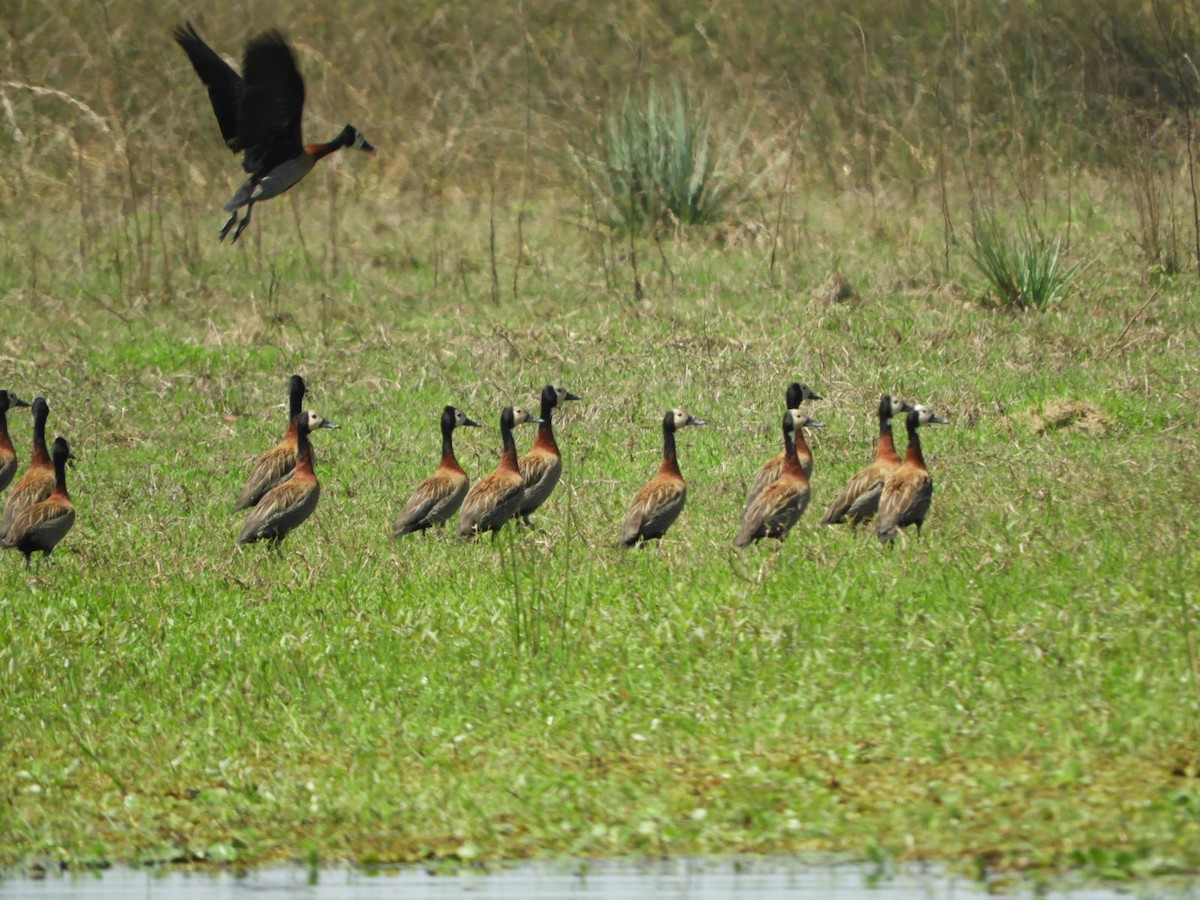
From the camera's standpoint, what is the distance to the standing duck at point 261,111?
1323cm

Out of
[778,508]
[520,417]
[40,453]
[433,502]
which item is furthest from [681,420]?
[40,453]

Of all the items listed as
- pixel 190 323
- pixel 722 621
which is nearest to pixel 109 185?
pixel 190 323

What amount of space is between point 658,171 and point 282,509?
29.5 ft

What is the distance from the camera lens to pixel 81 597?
9.66m

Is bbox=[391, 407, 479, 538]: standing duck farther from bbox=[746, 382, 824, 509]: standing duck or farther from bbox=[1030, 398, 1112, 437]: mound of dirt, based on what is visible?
bbox=[1030, 398, 1112, 437]: mound of dirt

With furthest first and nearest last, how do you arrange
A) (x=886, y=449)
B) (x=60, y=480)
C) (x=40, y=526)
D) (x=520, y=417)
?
(x=520, y=417) < (x=60, y=480) < (x=886, y=449) < (x=40, y=526)

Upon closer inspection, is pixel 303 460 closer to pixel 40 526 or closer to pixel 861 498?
pixel 40 526

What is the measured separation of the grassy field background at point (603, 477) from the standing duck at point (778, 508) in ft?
0.83

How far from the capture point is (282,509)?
428 inches

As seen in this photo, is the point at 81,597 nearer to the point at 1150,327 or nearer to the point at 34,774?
the point at 34,774

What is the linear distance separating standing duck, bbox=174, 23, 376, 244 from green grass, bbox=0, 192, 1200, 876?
1.81 metres

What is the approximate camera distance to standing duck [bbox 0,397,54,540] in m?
11.2

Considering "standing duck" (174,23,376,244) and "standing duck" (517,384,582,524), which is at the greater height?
"standing duck" (174,23,376,244)

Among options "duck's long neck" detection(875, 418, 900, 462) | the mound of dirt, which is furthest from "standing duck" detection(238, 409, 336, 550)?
the mound of dirt
